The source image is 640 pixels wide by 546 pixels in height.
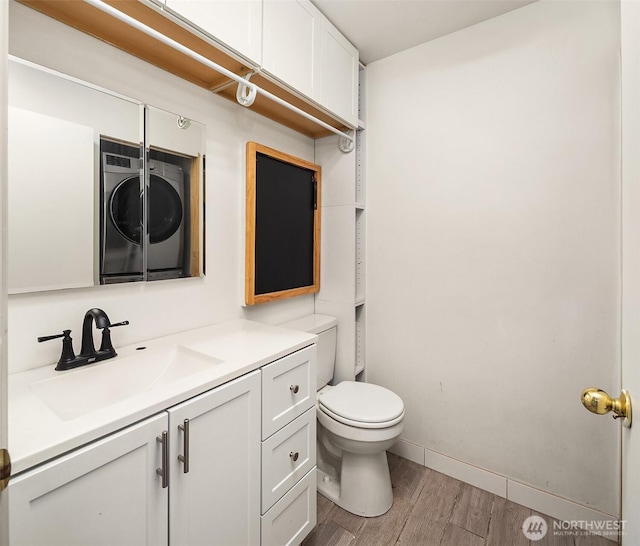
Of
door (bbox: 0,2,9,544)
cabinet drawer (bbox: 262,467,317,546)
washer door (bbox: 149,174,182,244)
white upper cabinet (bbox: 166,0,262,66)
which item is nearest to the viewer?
A: door (bbox: 0,2,9,544)

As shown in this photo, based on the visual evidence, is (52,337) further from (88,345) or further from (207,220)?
(207,220)

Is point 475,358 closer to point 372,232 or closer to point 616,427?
point 616,427

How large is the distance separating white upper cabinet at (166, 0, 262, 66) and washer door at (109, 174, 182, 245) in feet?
1.88

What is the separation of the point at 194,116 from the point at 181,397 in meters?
1.21

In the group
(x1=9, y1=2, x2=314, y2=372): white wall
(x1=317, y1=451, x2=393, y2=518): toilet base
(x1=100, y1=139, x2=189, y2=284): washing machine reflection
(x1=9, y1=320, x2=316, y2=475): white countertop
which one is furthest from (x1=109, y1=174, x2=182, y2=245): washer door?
(x1=317, y1=451, x2=393, y2=518): toilet base

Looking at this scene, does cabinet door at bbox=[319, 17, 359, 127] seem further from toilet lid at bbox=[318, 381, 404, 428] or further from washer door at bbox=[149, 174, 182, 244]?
toilet lid at bbox=[318, 381, 404, 428]

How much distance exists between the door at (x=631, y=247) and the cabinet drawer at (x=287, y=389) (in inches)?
37.2

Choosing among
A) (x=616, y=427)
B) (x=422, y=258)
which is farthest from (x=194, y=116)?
(x=616, y=427)

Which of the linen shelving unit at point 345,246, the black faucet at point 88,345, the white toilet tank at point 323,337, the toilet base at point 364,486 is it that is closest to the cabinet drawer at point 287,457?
the toilet base at point 364,486

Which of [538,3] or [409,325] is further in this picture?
[409,325]

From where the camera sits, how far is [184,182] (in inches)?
55.4

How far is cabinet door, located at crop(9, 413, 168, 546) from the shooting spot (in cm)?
62

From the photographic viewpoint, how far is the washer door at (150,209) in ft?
3.93

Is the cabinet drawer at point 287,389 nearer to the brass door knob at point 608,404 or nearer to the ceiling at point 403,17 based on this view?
the brass door knob at point 608,404
